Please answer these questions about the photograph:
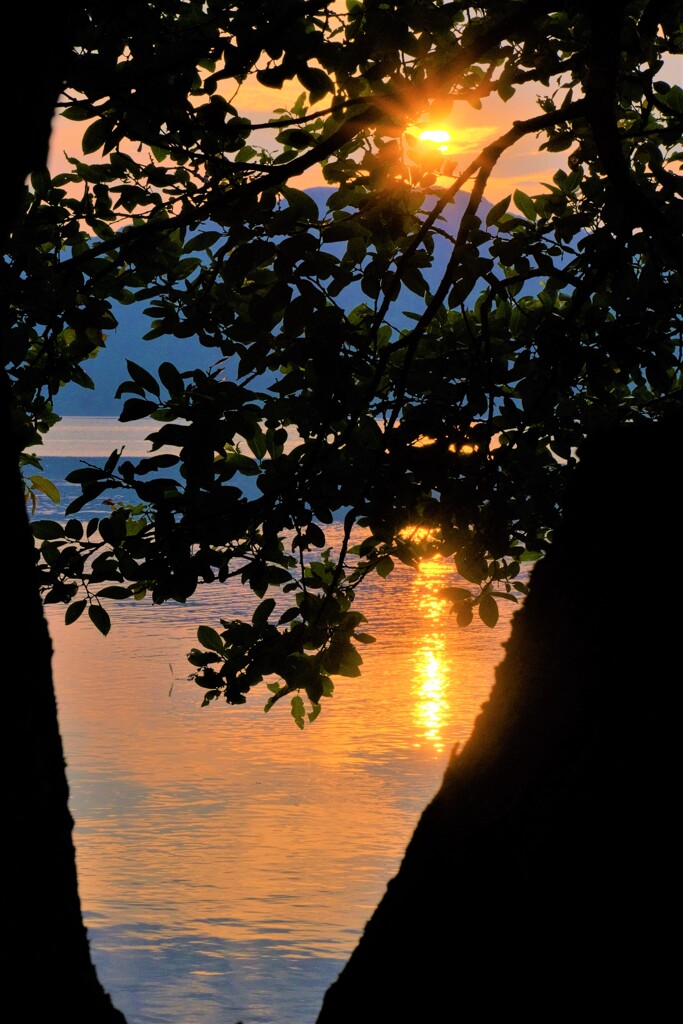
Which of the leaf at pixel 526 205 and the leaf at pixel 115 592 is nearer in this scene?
the leaf at pixel 115 592

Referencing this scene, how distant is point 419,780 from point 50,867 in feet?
35.0

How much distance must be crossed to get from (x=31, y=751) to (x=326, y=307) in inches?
111

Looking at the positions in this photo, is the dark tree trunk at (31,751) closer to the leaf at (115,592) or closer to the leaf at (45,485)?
the leaf at (115,592)

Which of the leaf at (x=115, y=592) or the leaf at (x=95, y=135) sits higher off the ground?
the leaf at (x=95, y=135)

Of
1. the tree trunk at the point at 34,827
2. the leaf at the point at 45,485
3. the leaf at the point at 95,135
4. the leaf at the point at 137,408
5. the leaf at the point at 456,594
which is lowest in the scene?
the tree trunk at the point at 34,827

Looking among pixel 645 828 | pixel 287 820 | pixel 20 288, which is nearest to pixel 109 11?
pixel 20 288

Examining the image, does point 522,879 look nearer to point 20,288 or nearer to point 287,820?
point 20,288

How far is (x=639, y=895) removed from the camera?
234 cm

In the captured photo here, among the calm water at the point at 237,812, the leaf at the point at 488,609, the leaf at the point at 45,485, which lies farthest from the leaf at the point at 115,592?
the calm water at the point at 237,812

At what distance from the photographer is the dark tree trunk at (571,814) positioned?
92.8 inches

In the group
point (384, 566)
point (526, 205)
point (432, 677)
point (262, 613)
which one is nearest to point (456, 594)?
point (384, 566)

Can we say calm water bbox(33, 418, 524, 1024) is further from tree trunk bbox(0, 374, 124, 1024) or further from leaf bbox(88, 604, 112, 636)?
tree trunk bbox(0, 374, 124, 1024)

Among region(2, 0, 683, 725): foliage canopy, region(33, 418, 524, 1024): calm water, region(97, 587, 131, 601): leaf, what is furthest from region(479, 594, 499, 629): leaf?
region(33, 418, 524, 1024): calm water

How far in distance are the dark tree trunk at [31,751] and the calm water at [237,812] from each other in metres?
6.18
